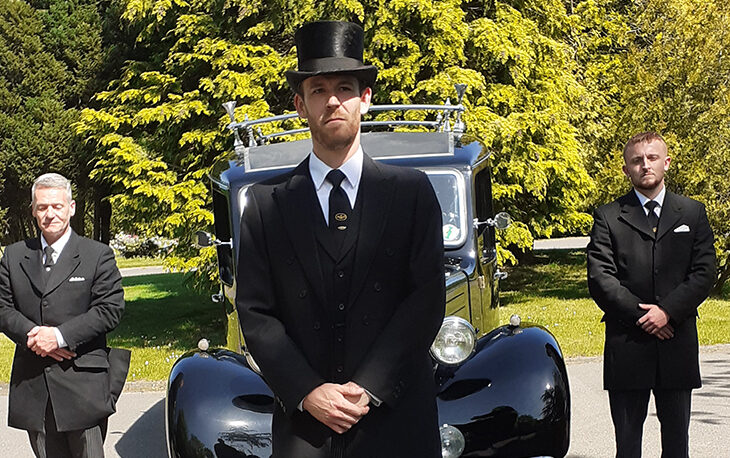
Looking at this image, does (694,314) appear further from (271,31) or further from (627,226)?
(271,31)

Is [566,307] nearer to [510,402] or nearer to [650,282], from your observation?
[650,282]

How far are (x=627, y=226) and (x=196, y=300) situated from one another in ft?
53.8

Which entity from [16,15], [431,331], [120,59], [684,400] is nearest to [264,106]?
[120,59]

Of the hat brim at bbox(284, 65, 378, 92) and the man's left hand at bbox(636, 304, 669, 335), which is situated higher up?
the hat brim at bbox(284, 65, 378, 92)

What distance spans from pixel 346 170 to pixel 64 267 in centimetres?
264

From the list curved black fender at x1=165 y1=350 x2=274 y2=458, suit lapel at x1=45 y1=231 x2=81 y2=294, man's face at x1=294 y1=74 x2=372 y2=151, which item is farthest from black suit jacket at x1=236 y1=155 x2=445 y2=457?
suit lapel at x1=45 y1=231 x2=81 y2=294

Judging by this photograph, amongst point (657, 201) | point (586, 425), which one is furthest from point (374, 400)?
point (586, 425)

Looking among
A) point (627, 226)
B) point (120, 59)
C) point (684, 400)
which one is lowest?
point (684, 400)

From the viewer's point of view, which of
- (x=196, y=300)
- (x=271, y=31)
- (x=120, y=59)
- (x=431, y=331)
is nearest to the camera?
(x=431, y=331)

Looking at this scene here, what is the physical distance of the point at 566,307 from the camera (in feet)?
53.0

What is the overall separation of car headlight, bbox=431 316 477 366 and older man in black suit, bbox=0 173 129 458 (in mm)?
1884

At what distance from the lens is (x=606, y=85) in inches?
844

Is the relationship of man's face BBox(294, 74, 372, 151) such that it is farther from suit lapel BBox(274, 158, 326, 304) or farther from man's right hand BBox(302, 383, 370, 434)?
man's right hand BBox(302, 383, 370, 434)

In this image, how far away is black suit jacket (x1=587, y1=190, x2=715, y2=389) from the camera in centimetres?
465
